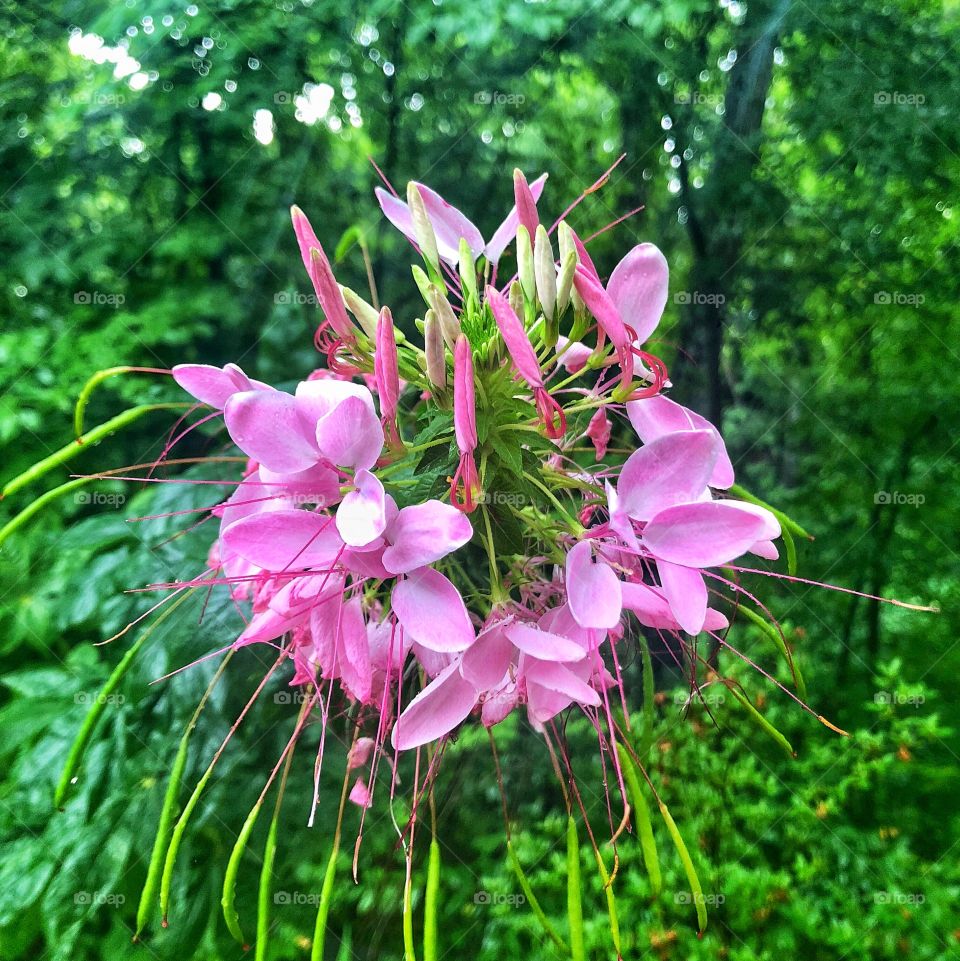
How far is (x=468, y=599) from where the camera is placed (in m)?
0.46

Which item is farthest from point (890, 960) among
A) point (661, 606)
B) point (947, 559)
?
point (661, 606)

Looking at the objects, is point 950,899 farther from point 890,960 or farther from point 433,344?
point 433,344

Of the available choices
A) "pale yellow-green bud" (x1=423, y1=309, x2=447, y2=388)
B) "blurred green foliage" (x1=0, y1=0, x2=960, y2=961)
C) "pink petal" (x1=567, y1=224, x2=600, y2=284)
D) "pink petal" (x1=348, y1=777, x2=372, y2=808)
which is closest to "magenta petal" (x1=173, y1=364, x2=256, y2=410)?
"pale yellow-green bud" (x1=423, y1=309, x2=447, y2=388)

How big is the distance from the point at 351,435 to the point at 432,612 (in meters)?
0.10

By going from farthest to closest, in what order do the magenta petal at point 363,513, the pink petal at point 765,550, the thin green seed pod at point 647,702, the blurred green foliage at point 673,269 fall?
the blurred green foliage at point 673,269
the thin green seed pod at point 647,702
the pink petal at point 765,550
the magenta petal at point 363,513

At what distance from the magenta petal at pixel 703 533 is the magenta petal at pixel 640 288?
0.12 meters

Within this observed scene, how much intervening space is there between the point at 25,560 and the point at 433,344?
78 centimetres

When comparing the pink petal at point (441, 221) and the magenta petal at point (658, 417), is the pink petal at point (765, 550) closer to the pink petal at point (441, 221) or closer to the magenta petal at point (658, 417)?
the magenta petal at point (658, 417)

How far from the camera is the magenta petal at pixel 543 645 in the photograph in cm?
32

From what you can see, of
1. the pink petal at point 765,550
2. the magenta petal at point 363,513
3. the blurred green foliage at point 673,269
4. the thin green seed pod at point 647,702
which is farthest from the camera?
the blurred green foliage at point 673,269

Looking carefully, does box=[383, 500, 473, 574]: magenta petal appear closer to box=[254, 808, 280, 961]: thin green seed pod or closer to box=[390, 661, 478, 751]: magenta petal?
box=[390, 661, 478, 751]: magenta petal

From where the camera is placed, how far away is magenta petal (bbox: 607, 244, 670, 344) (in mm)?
378

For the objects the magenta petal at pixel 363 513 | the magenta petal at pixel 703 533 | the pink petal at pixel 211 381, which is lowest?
the magenta petal at pixel 703 533

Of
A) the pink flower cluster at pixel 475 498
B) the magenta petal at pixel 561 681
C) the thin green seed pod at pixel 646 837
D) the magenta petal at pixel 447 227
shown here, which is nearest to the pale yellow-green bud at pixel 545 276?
the pink flower cluster at pixel 475 498
